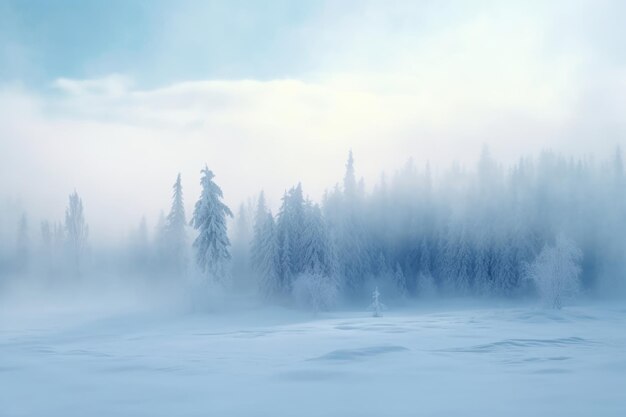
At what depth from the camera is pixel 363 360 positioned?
62.2 feet

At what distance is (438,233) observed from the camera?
7512cm

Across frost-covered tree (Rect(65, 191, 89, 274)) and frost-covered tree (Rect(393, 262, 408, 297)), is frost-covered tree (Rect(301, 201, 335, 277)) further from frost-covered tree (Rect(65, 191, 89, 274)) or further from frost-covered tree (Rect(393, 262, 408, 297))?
frost-covered tree (Rect(65, 191, 89, 274))

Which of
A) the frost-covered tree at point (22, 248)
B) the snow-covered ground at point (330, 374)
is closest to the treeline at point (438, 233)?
the snow-covered ground at point (330, 374)

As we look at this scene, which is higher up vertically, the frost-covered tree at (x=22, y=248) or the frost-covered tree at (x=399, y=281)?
the frost-covered tree at (x=22, y=248)

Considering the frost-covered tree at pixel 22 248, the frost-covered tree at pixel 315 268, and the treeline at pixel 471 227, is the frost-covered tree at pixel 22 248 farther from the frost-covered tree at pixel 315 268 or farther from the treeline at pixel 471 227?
the frost-covered tree at pixel 315 268

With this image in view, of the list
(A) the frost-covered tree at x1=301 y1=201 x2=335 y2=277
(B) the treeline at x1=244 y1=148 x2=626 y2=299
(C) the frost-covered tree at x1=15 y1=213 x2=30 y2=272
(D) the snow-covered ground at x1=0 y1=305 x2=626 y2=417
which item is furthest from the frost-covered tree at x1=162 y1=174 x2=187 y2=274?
(C) the frost-covered tree at x1=15 y1=213 x2=30 y2=272

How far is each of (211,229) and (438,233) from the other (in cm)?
3480

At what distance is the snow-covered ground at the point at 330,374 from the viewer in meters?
12.9

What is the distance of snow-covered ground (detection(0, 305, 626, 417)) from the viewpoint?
12.9m

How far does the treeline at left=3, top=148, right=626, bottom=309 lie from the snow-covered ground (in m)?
31.3

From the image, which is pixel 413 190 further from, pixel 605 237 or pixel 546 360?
pixel 546 360

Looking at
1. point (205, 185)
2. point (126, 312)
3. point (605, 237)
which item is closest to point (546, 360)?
point (205, 185)

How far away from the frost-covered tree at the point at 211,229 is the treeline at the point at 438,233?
21.8 ft

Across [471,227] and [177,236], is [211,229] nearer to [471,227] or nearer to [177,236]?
[177,236]
